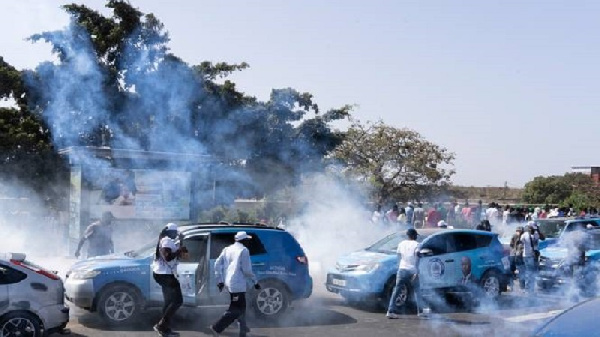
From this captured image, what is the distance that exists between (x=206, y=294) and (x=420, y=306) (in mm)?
3957

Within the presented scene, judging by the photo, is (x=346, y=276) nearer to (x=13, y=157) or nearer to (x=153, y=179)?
(x=153, y=179)

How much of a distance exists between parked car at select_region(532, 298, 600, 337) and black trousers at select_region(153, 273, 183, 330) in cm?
561

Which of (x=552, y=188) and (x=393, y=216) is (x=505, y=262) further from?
(x=552, y=188)

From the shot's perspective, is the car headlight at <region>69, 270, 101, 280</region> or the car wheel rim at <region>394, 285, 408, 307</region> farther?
the car wheel rim at <region>394, 285, 408, 307</region>

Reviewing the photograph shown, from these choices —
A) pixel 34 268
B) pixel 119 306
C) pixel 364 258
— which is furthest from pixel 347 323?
pixel 34 268

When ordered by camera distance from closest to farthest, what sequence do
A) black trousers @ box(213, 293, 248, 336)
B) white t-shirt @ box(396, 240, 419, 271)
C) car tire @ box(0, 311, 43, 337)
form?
car tire @ box(0, 311, 43, 337) < black trousers @ box(213, 293, 248, 336) < white t-shirt @ box(396, 240, 419, 271)

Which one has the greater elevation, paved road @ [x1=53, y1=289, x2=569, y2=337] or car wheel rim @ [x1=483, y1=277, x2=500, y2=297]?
car wheel rim @ [x1=483, y1=277, x2=500, y2=297]

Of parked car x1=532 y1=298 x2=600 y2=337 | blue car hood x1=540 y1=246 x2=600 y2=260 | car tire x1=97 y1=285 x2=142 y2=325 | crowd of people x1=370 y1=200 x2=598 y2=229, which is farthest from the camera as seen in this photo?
crowd of people x1=370 y1=200 x2=598 y2=229

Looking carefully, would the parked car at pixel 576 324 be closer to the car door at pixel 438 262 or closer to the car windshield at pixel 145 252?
the car door at pixel 438 262

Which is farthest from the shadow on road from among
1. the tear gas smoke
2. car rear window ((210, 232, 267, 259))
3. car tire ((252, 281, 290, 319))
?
the tear gas smoke

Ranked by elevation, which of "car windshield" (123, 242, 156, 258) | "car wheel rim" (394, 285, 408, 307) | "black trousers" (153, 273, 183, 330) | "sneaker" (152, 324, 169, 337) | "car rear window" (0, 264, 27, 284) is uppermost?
"car windshield" (123, 242, 156, 258)

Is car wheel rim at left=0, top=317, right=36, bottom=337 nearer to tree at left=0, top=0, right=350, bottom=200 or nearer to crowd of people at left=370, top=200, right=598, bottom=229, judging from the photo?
tree at left=0, top=0, right=350, bottom=200

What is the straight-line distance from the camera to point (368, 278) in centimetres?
1195

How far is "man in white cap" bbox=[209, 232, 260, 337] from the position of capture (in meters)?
8.91
